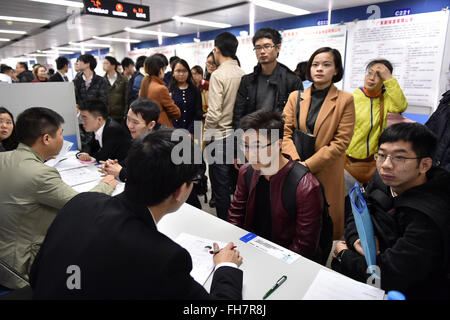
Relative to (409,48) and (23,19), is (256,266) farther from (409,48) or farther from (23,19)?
(23,19)

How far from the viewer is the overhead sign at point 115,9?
4.10 m

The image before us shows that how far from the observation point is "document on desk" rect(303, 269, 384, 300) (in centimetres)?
95

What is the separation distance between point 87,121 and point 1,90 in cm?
88

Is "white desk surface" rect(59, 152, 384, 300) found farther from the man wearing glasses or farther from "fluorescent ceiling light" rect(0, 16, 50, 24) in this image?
"fluorescent ceiling light" rect(0, 16, 50, 24)

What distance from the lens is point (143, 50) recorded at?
1009 centimetres

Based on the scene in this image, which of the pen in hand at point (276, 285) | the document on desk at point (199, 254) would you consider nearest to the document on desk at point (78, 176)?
the document on desk at point (199, 254)

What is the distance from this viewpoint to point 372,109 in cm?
261

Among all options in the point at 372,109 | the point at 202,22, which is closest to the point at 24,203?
the point at 372,109

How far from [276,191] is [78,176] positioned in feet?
5.01

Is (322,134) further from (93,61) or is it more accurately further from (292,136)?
(93,61)

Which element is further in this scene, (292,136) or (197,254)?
(292,136)

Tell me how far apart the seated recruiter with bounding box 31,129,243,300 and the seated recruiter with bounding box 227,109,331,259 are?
Answer: 547 millimetres
